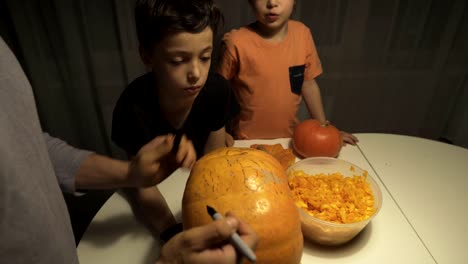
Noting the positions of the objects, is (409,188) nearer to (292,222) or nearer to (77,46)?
(292,222)

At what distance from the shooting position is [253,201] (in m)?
0.62

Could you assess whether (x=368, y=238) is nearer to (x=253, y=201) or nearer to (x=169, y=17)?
(x=253, y=201)

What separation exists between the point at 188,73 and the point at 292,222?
0.47 m

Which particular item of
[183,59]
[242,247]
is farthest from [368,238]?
[183,59]

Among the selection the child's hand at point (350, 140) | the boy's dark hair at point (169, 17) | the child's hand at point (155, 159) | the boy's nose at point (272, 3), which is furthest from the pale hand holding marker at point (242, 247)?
the boy's nose at point (272, 3)

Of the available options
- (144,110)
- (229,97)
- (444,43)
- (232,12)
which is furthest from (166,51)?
(444,43)

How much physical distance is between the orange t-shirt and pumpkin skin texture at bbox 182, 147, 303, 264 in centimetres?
73

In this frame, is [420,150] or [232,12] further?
[232,12]

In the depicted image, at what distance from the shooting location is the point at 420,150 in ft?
3.63

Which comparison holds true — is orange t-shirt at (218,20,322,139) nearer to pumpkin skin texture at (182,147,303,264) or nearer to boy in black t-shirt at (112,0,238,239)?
boy in black t-shirt at (112,0,238,239)

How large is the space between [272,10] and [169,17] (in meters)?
0.49

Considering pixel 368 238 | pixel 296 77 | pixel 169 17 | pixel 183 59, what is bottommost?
pixel 368 238

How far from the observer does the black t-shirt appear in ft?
3.31

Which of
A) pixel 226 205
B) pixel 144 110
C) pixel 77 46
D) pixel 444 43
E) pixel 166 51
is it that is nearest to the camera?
pixel 226 205
